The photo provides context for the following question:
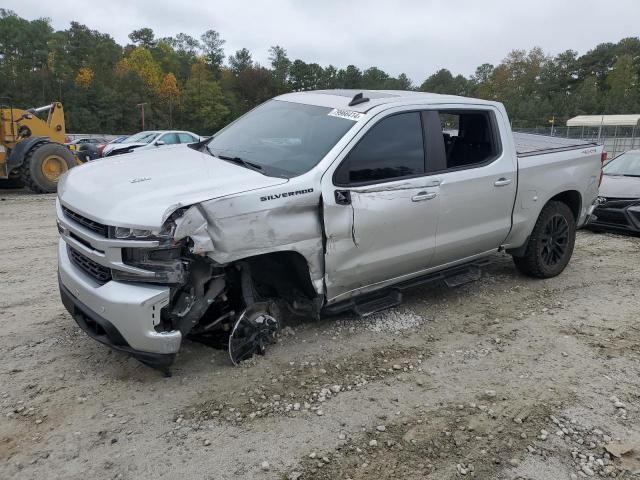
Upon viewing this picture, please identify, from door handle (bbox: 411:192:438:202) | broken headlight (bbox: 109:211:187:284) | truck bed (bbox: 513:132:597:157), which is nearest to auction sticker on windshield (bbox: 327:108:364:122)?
door handle (bbox: 411:192:438:202)

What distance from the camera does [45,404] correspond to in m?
3.24

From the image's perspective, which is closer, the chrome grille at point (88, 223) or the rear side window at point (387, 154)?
the chrome grille at point (88, 223)

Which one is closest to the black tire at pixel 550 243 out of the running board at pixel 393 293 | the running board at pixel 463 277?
the running board at pixel 393 293

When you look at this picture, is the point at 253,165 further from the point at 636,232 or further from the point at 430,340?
the point at 636,232

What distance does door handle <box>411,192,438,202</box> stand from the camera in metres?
4.16

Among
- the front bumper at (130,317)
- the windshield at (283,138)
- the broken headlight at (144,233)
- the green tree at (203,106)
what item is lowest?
the front bumper at (130,317)

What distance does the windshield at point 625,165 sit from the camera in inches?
346

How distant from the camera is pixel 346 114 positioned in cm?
414

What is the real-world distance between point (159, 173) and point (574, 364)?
3.35 meters

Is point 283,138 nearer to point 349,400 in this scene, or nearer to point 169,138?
point 349,400

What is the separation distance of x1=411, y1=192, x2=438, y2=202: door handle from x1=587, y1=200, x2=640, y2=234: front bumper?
4.87 metres

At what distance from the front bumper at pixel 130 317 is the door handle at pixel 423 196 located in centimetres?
207

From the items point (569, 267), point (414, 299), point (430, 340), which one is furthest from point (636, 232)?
point (430, 340)

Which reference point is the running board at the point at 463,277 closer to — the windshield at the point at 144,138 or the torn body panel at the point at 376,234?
the torn body panel at the point at 376,234
